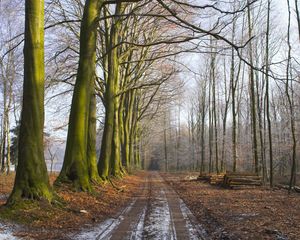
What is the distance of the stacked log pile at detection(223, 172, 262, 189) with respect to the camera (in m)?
22.1

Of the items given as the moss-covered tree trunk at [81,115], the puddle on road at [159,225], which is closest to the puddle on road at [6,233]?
the puddle on road at [159,225]

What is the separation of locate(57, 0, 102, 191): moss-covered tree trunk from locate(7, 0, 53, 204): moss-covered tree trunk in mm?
3616

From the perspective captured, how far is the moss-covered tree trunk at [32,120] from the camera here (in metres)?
9.90

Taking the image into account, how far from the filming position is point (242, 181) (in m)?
22.2

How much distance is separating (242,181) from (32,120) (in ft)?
49.3

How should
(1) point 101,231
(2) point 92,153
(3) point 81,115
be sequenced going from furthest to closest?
(2) point 92,153 → (3) point 81,115 → (1) point 101,231

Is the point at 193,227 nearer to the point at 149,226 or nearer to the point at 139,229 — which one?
the point at 149,226

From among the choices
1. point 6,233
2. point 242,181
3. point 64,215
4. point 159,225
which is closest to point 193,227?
point 159,225

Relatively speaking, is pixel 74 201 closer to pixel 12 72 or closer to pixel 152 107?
pixel 12 72

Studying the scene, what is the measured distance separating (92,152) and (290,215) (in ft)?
29.8

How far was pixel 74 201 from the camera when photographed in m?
12.2

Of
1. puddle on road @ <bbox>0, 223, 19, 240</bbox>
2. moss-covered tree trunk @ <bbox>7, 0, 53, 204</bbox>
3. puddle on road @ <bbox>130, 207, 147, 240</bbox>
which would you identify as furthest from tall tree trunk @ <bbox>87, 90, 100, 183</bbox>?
puddle on road @ <bbox>0, 223, 19, 240</bbox>

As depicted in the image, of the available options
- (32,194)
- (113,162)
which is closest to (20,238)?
(32,194)

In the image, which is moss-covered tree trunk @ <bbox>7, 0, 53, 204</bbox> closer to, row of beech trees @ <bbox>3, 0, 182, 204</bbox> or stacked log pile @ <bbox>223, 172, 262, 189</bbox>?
row of beech trees @ <bbox>3, 0, 182, 204</bbox>
